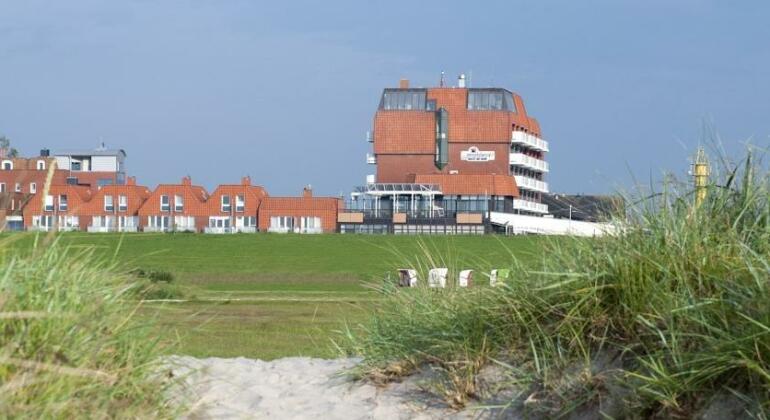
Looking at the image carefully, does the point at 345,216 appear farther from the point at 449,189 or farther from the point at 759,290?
the point at 759,290

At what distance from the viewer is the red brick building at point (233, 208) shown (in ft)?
297

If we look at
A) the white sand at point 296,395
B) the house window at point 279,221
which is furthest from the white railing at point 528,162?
the white sand at point 296,395

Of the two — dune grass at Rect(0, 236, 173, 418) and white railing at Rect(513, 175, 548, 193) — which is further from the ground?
white railing at Rect(513, 175, 548, 193)

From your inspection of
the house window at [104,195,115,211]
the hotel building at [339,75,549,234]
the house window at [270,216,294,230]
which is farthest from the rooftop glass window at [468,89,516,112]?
the house window at [104,195,115,211]

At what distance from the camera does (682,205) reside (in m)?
7.05

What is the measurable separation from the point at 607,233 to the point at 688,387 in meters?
1.74

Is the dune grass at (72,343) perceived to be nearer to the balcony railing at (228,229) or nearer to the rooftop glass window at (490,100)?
the balcony railing at (228,229)

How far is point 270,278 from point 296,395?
105 ft

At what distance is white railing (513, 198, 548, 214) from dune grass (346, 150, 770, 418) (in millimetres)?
87877

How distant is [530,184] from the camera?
10269 cm

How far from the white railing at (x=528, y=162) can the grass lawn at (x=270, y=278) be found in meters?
36.7

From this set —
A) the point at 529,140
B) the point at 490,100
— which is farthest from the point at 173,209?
the point at 529,140

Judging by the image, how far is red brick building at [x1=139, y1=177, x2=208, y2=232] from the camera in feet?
293

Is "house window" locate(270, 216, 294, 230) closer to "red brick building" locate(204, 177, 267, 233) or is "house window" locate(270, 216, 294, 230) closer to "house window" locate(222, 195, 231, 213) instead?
"red brick building" locate(204, 177, 267, 233)
